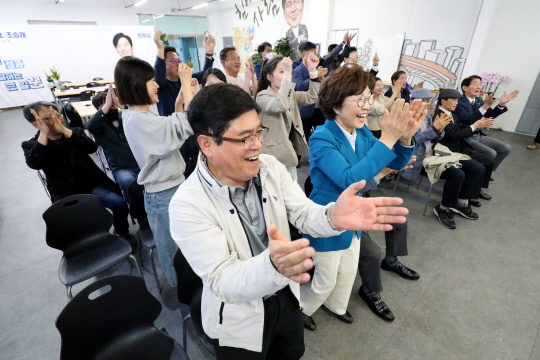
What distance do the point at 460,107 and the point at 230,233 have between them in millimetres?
3597

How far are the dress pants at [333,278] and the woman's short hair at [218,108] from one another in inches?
41.0

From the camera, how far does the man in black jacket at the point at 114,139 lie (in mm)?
2504

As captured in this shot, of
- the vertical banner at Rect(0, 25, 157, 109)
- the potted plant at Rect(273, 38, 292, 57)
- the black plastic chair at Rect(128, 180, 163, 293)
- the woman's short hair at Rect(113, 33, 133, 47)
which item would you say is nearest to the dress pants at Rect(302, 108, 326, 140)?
the black plastic chair at Rect(128, 180, 163, 293)

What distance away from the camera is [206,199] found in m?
1.01

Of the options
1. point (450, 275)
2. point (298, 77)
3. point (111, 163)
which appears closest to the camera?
point (450, 275)

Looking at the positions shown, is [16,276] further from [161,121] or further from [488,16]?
[488,16]

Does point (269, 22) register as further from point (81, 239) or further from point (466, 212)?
point (81, 239)

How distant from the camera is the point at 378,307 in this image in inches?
76.2

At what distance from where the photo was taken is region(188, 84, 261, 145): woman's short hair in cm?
96

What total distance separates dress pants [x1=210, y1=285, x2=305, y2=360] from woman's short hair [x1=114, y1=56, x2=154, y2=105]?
1.37 m

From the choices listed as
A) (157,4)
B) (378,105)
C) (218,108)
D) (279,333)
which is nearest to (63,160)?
(218,108)

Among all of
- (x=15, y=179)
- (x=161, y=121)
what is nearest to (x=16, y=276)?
(x=161, y=121)

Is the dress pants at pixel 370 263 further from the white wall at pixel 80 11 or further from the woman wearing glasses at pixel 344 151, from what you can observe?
the white wall at pixel 80 11

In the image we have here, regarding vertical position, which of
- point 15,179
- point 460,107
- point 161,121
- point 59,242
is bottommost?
point 15,179
